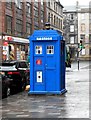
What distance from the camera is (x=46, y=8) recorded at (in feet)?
234

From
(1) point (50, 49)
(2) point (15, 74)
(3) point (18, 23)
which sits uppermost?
(3) point (18, 23)

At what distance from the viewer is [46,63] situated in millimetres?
14930

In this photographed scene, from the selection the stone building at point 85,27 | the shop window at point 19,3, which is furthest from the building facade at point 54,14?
the shop window at point 19,3

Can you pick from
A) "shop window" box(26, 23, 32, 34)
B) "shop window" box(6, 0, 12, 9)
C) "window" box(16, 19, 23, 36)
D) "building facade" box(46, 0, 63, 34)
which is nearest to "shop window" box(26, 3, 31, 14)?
"shop window" box(26, 23, 32, 34)

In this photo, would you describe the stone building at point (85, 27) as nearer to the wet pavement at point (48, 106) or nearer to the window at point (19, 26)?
the window at point (19, 26)

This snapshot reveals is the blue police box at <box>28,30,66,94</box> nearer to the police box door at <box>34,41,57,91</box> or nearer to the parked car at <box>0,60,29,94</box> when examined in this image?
the police box door at <box>34,41,57,91</box>

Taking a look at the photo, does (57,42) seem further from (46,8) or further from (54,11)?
(54,11)

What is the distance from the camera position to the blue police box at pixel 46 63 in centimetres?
1482

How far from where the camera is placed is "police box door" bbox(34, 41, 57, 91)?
14.9 metres

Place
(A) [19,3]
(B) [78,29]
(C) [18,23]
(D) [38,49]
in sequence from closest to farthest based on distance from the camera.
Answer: (D) [38,49] < (C) [18,23] < (A) [19,3] < (B) [78,29]

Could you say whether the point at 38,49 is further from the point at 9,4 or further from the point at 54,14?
the point at 54,14

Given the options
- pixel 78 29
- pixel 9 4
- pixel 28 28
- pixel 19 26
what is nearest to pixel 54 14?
pixel 28 28

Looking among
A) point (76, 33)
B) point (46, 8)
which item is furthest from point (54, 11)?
point (76, 33)

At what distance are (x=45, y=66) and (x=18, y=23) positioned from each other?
39.3 metres
